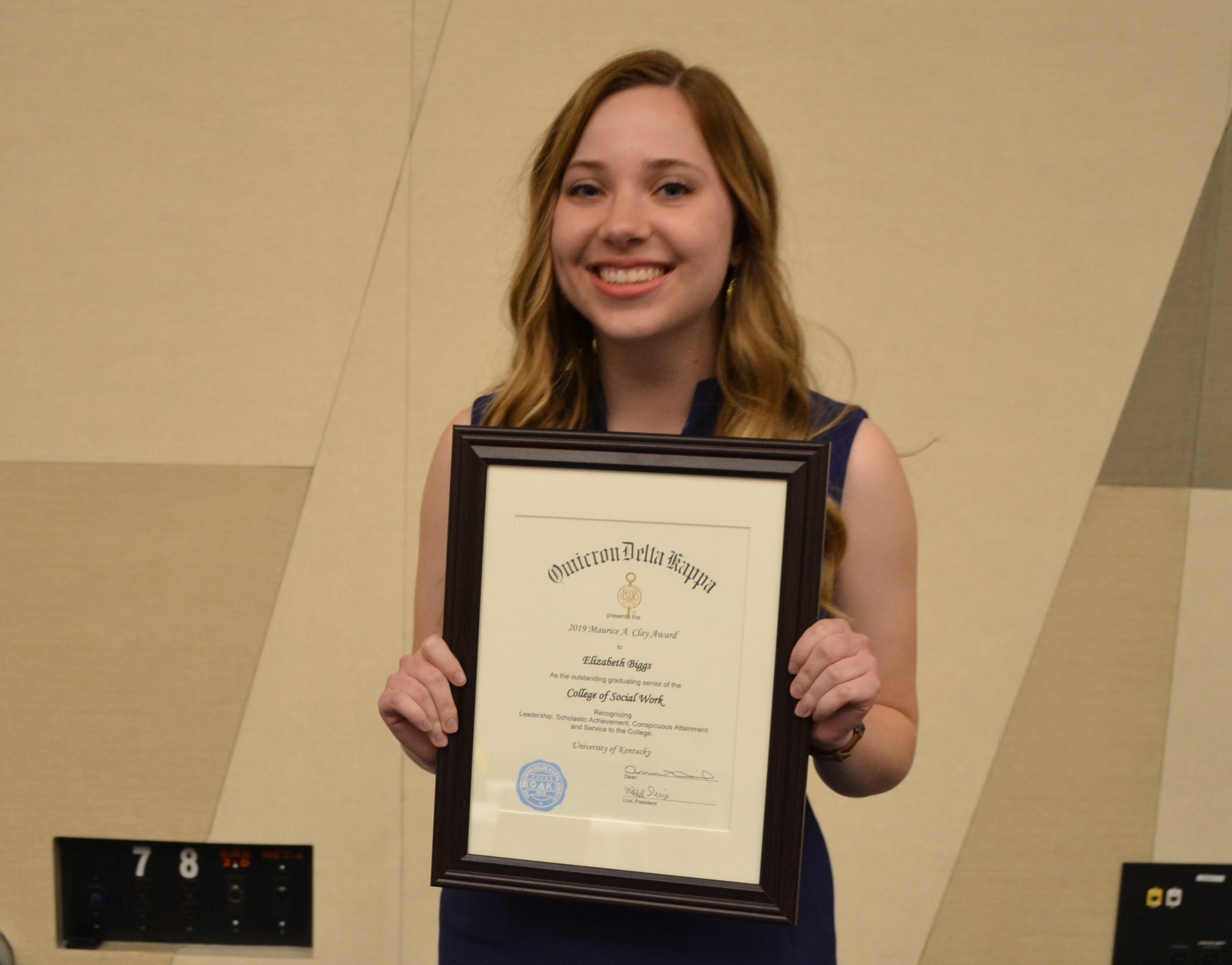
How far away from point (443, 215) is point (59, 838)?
5.02ft

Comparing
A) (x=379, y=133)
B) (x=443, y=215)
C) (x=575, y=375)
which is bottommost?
(x=575, y=375)

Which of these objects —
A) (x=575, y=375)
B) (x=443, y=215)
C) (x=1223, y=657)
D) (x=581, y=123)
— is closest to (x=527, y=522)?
(x=575, y=375)

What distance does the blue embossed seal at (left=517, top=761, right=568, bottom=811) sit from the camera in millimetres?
904

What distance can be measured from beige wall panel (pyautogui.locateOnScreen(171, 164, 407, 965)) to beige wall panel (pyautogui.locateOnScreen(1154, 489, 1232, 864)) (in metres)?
1.57

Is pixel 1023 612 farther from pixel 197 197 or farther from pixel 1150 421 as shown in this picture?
pixel 197 197

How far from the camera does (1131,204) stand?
6.23 feet

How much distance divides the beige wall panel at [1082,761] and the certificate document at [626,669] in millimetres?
1328

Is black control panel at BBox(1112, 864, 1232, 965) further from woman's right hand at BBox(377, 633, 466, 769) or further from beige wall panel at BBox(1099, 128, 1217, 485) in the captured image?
woman's right hand at BBox(377, 633, 466, 769)

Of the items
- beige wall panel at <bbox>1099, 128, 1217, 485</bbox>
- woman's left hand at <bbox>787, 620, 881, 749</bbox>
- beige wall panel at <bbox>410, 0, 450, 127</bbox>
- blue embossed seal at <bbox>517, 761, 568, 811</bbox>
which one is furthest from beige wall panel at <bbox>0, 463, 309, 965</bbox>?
beige wall panel at <bbox>1099, 128, 1217, 485</bbox>

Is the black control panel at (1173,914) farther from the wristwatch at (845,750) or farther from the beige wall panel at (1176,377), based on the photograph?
the wristwatch at (845,750)

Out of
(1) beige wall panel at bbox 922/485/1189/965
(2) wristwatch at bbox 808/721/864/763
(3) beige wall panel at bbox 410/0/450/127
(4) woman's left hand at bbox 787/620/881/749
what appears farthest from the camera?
(1) beige wall panel at bbox 922/485/1189/965

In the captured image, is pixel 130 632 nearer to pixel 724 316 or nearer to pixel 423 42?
pixel 423 42

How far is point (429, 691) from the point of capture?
0.92 meters
